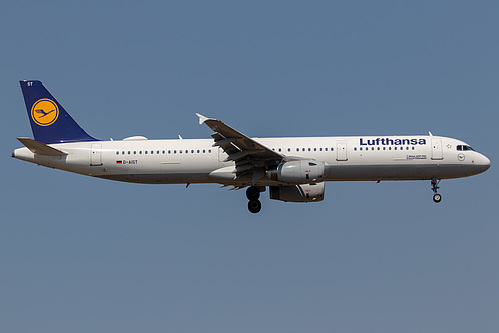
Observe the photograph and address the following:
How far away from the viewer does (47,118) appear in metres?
51.8

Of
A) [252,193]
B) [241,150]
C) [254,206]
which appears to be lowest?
[254,206]

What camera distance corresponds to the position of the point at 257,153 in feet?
156

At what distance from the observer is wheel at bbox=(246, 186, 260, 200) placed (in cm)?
4959

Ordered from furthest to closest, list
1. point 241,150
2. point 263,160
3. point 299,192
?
1. point 299,192
2. point 263,160
3. point 241,150

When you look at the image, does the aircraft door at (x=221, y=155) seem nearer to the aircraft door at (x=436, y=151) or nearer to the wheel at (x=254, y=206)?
the wheel at (x=254, y=206)

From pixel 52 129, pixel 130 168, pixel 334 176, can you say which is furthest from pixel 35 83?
pixel 334 176

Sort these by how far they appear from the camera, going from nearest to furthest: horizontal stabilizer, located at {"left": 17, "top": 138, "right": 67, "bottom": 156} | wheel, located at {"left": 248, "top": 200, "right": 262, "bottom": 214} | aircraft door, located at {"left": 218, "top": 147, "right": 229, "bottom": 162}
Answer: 1. horizontal stabilizer, located at {"left": 17, "top": 138, "right": 67, "bottom": 156}
2. aircraft door, located at {"left": 218, "top": 147, "right": 229, "bottom": 162}
3. wheel, located at {"left": 248, "top": 200, "right": 262, "bottom": 214}

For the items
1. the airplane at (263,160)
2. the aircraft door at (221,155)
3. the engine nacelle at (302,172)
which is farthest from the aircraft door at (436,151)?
the aircraft door at (221,155)

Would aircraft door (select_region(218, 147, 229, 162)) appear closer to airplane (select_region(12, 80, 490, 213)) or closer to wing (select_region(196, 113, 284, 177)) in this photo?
airplane (select_region(12, 80, 490, 213))

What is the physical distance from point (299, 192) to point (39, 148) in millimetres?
15987

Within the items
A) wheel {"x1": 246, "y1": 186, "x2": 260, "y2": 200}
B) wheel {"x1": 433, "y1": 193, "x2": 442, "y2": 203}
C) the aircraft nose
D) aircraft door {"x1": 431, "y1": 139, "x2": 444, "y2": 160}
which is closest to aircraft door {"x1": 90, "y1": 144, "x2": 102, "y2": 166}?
wheel {"x1": 246, "y1": 186, "x2": 260, "y2": 200}

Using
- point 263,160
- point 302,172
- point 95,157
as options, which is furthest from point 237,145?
point 95,157

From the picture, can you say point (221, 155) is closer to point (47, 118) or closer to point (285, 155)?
point (285, 155)

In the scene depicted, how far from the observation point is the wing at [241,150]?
45.9 metres
